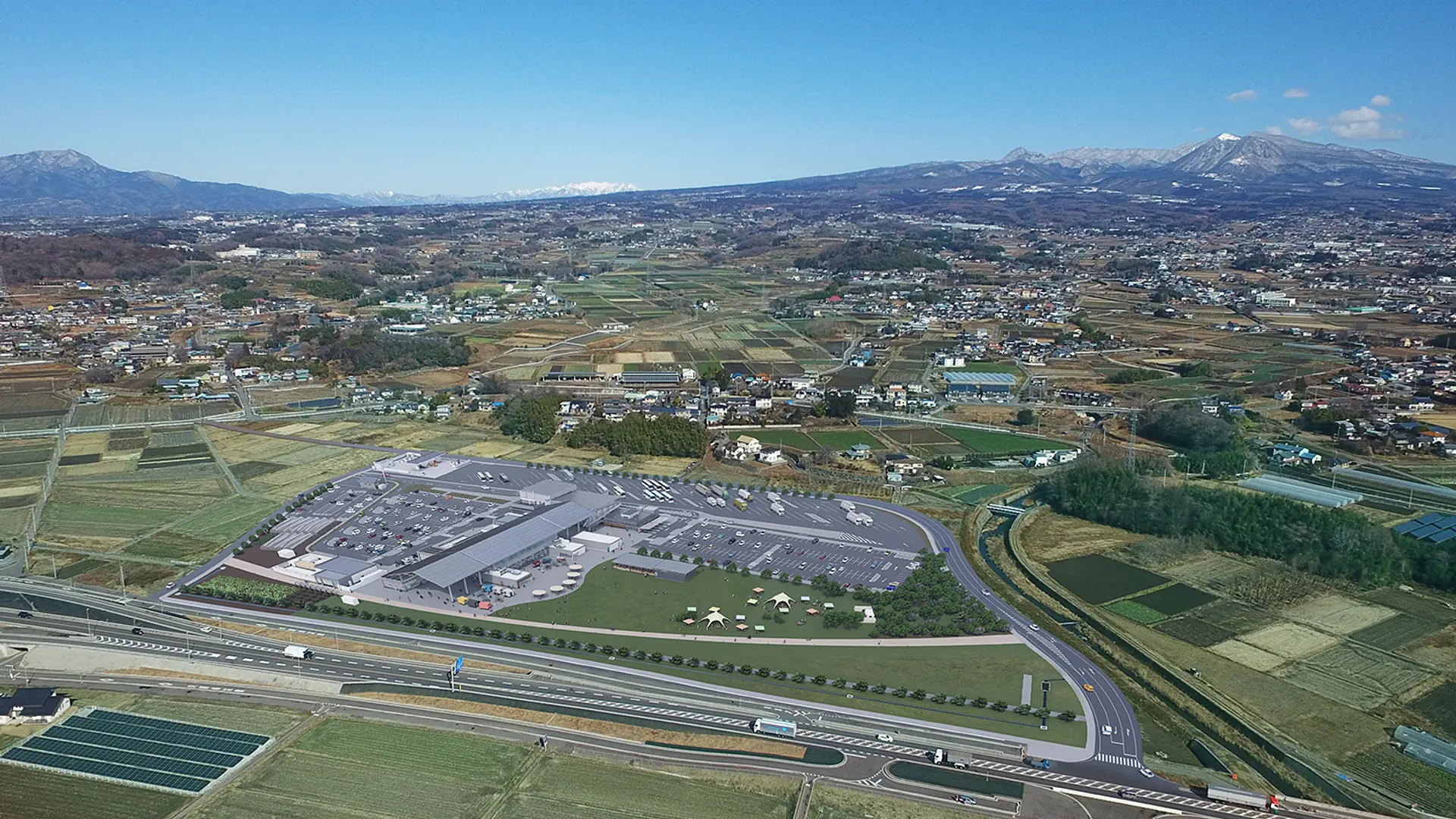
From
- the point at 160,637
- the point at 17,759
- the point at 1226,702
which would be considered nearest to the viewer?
the point at 17,759

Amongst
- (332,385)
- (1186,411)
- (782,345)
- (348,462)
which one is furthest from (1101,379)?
(332,385)

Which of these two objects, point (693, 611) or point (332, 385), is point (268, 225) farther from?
point (693, 611)

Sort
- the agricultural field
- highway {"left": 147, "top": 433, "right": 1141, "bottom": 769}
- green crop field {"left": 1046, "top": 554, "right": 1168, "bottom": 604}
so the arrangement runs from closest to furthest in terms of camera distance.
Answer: highway {"left": 147, "top": 433, "right": 1141, "bottom": 769}, the agricultural field, green crop field {"left": 1046, "top": 554, "right": 1168, "bottom": 604}

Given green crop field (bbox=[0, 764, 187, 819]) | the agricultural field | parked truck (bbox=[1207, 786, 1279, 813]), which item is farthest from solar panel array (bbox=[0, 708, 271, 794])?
the agricultural field

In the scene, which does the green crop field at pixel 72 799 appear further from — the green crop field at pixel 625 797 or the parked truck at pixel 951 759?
the parked truck at pixel 951 759

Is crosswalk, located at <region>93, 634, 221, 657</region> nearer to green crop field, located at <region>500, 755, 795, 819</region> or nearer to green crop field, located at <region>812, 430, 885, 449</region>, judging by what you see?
green crop field, located at <region>500, 755, 795, 819</region>

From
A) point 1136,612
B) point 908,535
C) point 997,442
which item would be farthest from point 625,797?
point 997,442
